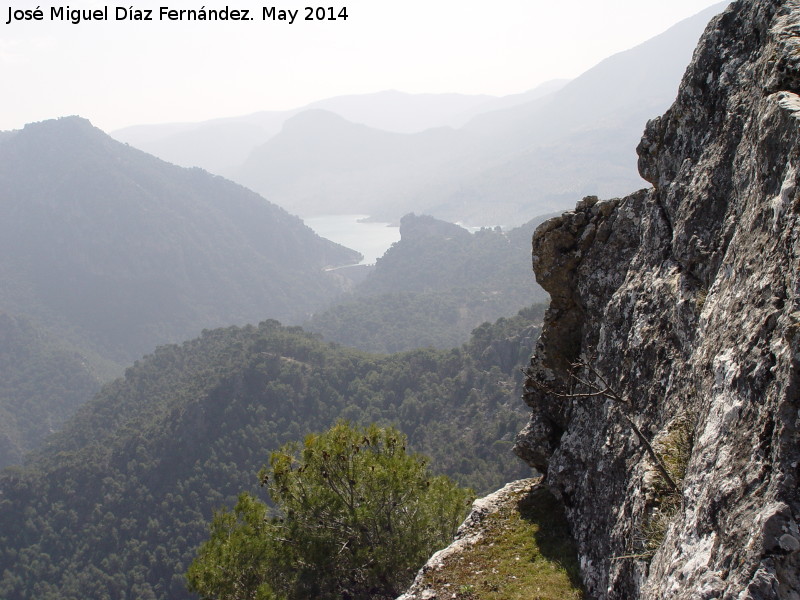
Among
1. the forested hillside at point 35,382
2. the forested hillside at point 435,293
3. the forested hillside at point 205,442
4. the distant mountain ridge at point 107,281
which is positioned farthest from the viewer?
the distant mountain ridge at point 107,281

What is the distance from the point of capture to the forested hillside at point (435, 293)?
12825cm

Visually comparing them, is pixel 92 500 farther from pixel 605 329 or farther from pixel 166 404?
pixel 605 329

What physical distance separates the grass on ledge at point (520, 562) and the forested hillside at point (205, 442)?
41082mm

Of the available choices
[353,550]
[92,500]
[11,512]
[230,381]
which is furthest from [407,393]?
[353,550]

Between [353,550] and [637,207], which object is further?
[353,550]

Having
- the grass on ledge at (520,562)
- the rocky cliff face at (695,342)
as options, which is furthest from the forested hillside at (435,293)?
the rocky cliff face at (695,342)

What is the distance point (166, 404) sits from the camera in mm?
80062

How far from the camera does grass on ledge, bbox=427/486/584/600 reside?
7.15 m

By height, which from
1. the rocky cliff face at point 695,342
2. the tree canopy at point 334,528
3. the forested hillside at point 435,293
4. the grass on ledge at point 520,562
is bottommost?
the forested hillside at point 435,293

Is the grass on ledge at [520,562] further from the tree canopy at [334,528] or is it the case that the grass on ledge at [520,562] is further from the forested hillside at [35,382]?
the forested hillside at [35,382]

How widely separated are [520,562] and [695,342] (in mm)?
4028

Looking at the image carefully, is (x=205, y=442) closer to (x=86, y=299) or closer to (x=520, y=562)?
(x=520, y=562)

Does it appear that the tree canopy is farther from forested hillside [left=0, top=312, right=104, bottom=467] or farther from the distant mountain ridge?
the distant mountain ridge

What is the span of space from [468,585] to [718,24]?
22.6ft
